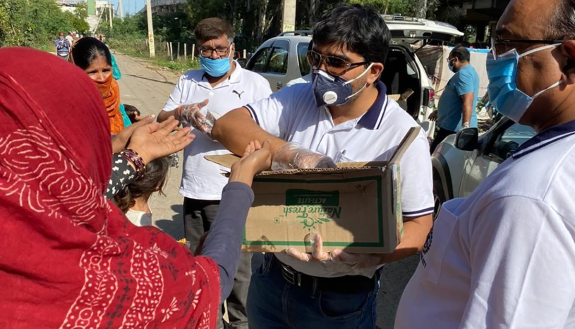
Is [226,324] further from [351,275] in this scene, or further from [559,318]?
[559,318]

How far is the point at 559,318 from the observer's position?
0.97 m

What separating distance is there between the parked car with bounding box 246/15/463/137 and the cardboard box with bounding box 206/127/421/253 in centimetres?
591

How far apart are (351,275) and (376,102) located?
712mm

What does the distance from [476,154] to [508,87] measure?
7.50 feet

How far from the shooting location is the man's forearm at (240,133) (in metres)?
1.75

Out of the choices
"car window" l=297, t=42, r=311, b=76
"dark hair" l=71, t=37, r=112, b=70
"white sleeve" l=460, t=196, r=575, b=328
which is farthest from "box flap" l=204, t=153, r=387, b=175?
"car window" l=297, t=42, r=311, b=76

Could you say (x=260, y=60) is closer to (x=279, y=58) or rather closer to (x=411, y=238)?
(x=279, y=58)

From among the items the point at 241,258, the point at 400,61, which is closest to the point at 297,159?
the point at 241,258

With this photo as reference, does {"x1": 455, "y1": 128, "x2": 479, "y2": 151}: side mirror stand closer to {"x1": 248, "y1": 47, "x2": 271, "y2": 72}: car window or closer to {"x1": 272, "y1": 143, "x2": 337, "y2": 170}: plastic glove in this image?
{"x1": 272, "y1": 143, "x2": 337, "y2": 170}: plastic glove

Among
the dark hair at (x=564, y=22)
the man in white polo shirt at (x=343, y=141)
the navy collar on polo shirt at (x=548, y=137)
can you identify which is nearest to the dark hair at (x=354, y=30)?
the man in white polo shirt at (x=343, y=141)

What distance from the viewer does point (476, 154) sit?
349cm

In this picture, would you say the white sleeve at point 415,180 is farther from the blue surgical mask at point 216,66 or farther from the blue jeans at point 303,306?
the blue surgical mask at point 216,66

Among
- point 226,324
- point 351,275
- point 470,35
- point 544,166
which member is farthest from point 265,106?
point 470,35

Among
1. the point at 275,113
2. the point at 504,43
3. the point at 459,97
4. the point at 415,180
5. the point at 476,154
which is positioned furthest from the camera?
the point at 459,97
